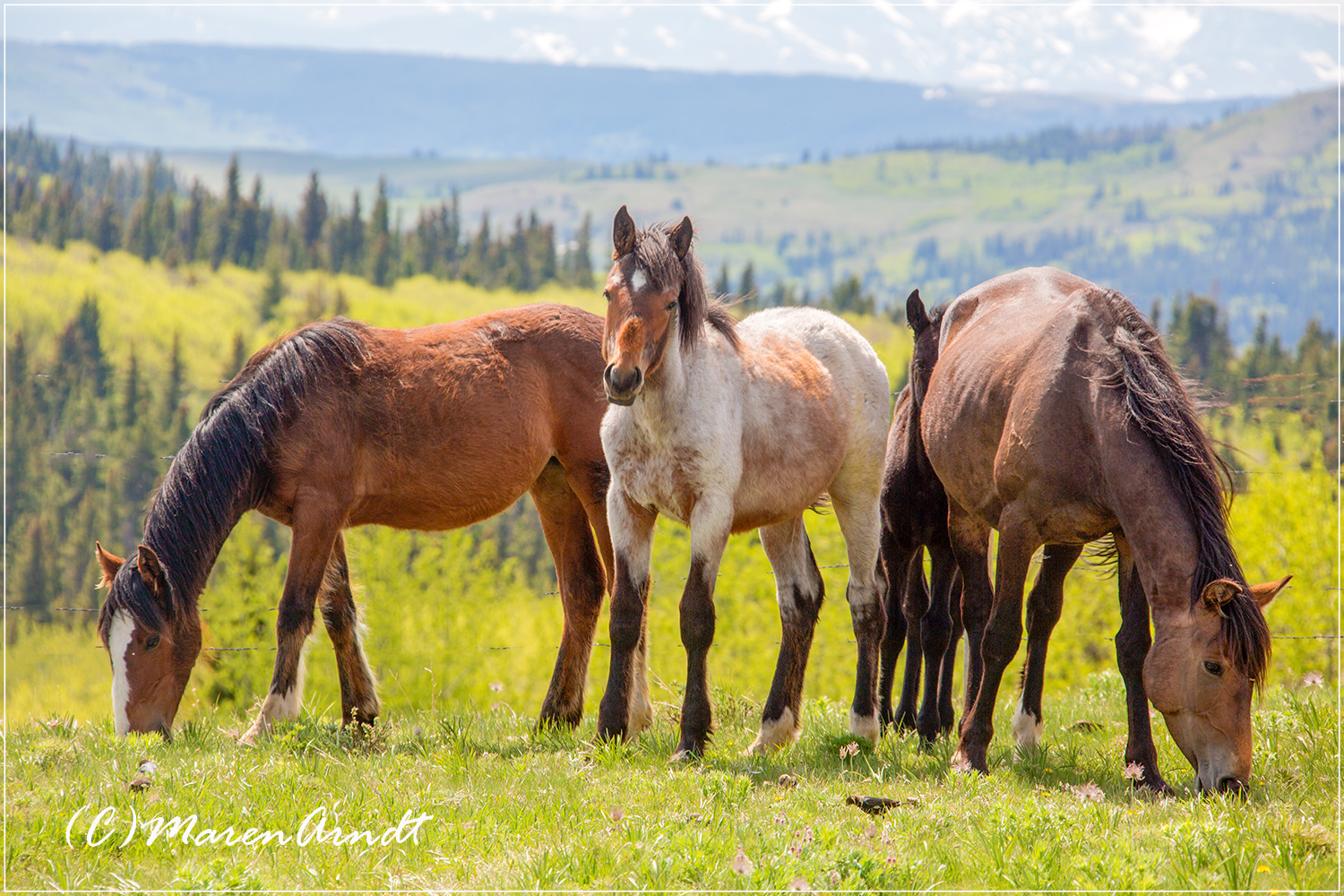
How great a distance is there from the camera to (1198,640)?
4699 millimetres

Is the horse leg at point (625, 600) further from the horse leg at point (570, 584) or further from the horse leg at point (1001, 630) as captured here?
the horse leg at point (1001, 630)

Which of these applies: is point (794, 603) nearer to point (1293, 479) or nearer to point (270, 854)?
point (270, 854)

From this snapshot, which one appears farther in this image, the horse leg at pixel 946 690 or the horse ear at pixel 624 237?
the horse leg at pixel 946 690

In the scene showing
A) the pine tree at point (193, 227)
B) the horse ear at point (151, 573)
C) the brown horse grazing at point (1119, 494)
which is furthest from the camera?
the pine tree at point (193, 227)

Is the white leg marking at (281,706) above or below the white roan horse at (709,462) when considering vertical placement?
below

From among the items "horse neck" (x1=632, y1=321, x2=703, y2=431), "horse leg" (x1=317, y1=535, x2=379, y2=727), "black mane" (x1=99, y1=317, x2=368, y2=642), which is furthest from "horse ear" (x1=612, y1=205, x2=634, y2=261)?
"horse leg" (x1=317, y1=535, x2=379, y2=727)

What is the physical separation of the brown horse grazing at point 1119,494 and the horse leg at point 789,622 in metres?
1.11

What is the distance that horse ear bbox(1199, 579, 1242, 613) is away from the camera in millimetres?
4549

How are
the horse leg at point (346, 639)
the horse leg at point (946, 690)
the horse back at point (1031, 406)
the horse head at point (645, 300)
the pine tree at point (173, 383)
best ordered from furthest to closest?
the pine tree at point (173, 383)
the horse leg at point (346, 639)
the horse leg at point (946, 690)
the horse head at point (645, 300)
the horse back at point (1031, 406)

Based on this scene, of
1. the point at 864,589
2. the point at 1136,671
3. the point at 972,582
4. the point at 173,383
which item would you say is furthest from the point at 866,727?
the point at 173,383

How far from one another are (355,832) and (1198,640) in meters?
3.64

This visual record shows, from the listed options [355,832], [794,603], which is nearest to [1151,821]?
[794,603]

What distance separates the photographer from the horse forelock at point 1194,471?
15.2ft

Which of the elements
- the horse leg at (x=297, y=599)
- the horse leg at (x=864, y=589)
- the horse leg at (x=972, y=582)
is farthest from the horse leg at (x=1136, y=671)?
the horse leg at (x=297, y=599)
